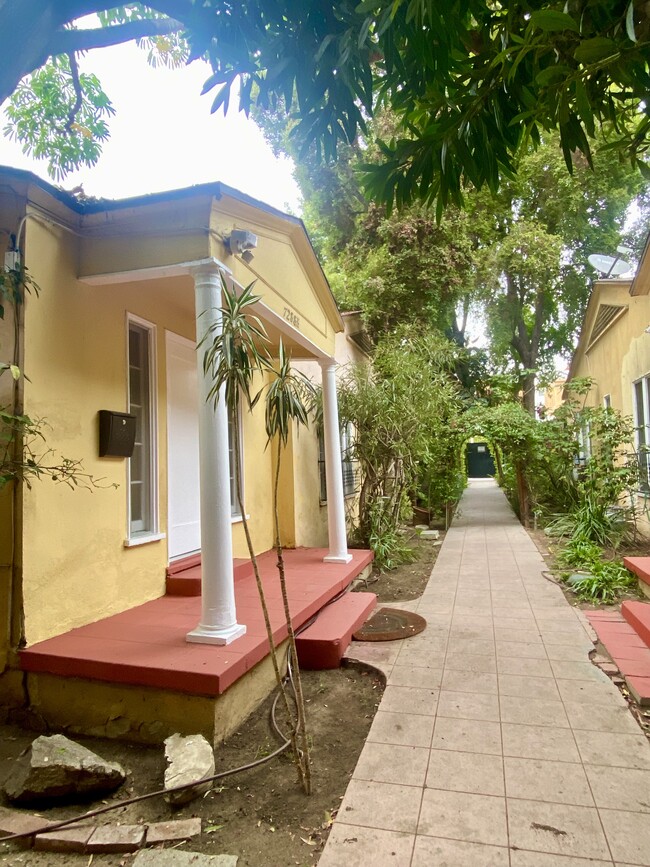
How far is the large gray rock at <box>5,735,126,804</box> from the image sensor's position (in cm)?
256

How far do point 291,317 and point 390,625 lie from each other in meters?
3.31

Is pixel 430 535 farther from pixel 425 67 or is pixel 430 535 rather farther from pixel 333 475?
pixel 425 67

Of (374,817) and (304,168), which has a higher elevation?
(304,168)

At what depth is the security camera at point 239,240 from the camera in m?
3.99

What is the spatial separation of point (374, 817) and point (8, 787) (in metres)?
1.84

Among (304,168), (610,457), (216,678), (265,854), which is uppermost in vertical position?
(304,168)

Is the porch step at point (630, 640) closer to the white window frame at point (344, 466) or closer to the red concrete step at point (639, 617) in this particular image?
the red concrete step at point (639, 617)

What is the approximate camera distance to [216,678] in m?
2.98

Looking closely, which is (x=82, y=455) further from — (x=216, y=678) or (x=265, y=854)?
(x=265, y=854)

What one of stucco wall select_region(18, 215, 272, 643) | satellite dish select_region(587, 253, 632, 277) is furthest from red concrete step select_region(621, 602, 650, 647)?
satellite dish select_region(587, 253, 632, 277)

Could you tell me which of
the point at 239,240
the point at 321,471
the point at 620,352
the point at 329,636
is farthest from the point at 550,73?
the point at 620,352

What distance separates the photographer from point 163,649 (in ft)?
11.2

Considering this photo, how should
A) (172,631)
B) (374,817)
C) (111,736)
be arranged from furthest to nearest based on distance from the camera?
(172,631) < (111,736) < (374,817)

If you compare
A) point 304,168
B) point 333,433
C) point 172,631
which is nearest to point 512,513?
point 333,433
